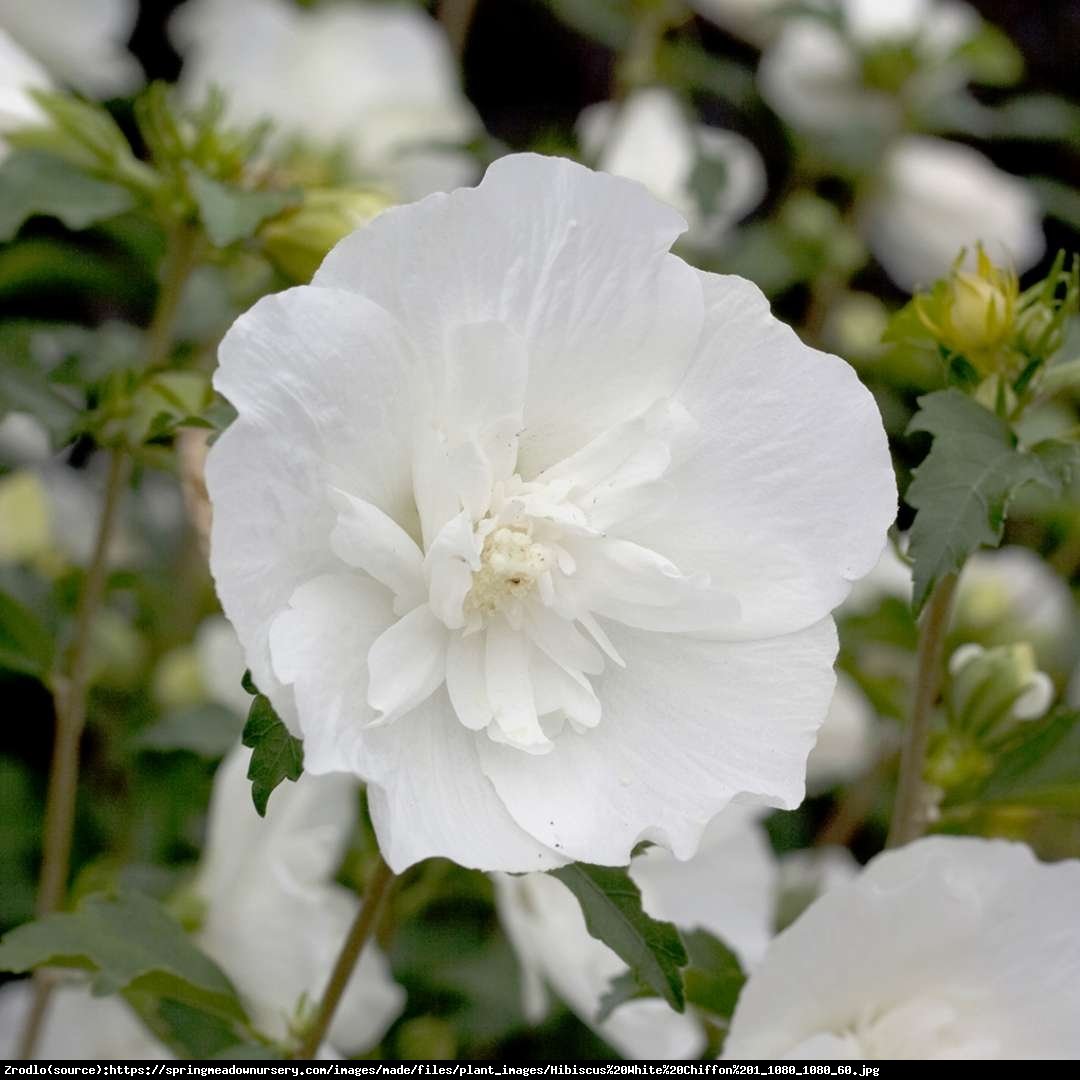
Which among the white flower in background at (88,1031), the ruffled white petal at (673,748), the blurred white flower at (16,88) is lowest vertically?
the white flower in background at (88,1031)

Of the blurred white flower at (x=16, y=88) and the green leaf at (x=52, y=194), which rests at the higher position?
the blurred white flower at (x=16, y=88)

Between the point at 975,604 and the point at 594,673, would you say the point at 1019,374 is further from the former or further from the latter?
the point at 975,604

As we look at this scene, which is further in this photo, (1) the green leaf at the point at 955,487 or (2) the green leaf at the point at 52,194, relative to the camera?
(2) the green leaf at the point at 52,194

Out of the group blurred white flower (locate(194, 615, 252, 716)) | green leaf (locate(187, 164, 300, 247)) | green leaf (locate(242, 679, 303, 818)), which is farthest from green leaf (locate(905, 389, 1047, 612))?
blurred white flower (locate(194, 615, 252, 716))

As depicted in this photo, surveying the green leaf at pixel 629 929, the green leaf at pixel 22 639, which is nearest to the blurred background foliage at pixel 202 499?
the green leaf at pixel 22 639

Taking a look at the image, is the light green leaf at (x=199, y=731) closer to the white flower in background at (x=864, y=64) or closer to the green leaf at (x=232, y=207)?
the green leaf at (x=232, y=207)

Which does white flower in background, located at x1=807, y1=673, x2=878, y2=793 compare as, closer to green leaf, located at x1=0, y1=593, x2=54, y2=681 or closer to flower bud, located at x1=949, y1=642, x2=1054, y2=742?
flower bud, located at x1=949, y1=642, x2=1054, y2=742
